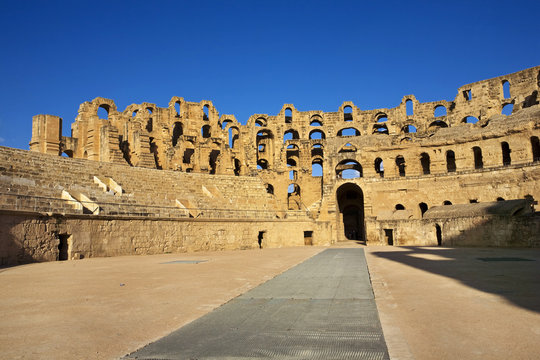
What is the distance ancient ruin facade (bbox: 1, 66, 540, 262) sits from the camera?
753 inches

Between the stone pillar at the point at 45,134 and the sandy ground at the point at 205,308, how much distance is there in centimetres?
1864

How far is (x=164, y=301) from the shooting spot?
733 centimetres

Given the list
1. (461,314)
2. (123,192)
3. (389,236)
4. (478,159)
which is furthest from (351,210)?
(461,314)

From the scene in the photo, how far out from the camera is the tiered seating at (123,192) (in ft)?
54.6

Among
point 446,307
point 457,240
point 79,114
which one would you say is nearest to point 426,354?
point 446,307

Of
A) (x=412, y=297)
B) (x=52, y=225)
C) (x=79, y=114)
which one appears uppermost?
(x=79, y=114)

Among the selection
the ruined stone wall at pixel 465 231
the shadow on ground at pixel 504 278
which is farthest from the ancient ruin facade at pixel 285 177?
the shadow on ground at pixel 504 278

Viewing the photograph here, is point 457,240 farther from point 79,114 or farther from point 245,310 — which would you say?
point 79,114

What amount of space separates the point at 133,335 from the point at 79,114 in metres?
32.8

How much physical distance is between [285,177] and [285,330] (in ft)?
116

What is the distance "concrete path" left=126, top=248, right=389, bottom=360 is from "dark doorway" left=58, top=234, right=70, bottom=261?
11.0 meters

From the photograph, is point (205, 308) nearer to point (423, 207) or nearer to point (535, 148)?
point (423, 207)

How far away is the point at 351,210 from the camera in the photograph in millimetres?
44625

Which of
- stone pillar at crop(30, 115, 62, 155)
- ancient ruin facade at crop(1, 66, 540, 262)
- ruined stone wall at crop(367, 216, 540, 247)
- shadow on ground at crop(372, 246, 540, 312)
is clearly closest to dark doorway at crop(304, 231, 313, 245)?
ancient ruin facade at crop(1, 66, 540, 262)
